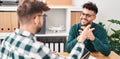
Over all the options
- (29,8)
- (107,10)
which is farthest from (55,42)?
(29,8)

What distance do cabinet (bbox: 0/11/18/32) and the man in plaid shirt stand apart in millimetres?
1776

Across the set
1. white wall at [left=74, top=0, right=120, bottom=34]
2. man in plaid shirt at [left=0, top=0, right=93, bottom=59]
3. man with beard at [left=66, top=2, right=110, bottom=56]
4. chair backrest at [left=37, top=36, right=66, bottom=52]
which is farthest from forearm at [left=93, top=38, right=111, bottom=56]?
white wall at [left=74, top=0, right=120, bottom=34]

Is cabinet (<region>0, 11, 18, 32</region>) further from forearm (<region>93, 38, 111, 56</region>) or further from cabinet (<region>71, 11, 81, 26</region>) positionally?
forearm (<region>93, 38, 111, 56</region>)

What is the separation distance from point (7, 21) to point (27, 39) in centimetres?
196

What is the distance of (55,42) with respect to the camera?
120 inches

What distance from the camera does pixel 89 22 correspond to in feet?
8.53

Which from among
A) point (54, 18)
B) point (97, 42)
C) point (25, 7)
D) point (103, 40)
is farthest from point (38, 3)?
point (54, 18)

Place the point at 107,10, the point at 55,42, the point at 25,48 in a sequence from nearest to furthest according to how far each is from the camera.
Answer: the point at 25,48 < the point at 55,42 < the point at 107,10

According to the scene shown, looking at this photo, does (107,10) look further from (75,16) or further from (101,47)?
(101,47)

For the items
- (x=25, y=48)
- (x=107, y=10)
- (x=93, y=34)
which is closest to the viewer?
(x=25, y=48)

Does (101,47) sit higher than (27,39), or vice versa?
(27,39)

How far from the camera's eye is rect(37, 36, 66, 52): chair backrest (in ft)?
9.74

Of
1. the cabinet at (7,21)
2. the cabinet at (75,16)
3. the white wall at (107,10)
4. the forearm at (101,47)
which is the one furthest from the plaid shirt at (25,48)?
the white wall at (107,10)

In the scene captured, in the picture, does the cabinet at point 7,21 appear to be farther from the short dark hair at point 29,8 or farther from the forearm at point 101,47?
the short dark hair at point 29,8
